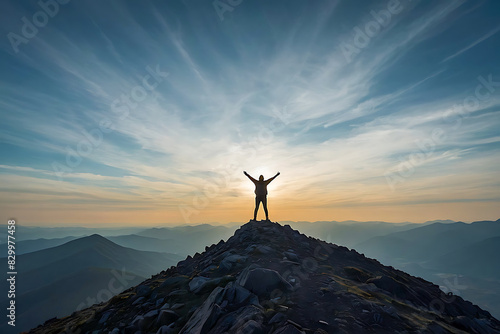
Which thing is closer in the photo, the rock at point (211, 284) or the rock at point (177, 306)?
the rock at point (177, 306)

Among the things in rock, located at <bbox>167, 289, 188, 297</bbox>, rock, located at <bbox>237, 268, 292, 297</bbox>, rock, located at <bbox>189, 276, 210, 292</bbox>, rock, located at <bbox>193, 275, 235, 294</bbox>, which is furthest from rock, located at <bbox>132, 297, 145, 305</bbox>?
rock, located at <bbox>237, 268, 292, 297</bbox>

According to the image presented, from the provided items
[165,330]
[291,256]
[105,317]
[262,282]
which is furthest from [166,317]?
[291,256]

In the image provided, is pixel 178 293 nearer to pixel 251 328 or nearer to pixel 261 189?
pixel 251 328

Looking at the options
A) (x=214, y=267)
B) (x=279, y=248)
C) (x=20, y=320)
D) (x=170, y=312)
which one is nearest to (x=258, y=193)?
(x=279, y=248)

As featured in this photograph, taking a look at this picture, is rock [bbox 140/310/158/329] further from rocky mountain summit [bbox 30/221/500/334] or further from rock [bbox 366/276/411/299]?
rock [bbox 366/276/411/299]

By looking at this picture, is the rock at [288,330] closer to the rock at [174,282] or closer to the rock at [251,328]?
the rock at [251,328]

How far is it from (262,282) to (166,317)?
481 centimetres

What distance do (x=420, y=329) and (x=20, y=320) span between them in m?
271

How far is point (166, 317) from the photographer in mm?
10812

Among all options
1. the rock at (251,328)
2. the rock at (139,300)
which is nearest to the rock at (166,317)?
the rock at (139,300)

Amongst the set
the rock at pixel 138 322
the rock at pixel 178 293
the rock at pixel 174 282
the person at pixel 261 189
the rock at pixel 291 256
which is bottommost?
the rock at pixel 138 322

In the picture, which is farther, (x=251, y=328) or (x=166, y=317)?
(x=166, y=317)

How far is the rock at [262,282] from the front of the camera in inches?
426

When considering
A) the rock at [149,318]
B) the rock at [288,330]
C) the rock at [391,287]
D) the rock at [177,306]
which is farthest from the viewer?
the rock at [391,287]
